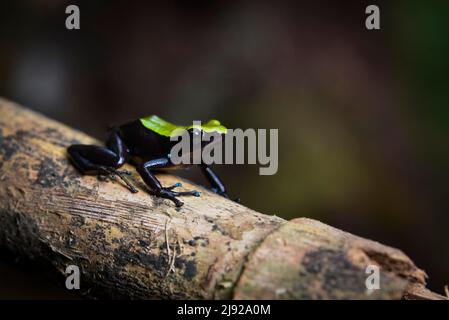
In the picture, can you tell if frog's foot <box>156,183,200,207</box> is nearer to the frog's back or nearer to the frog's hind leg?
the frog's hind leg

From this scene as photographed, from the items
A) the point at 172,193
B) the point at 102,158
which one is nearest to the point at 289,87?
the point at 102,158

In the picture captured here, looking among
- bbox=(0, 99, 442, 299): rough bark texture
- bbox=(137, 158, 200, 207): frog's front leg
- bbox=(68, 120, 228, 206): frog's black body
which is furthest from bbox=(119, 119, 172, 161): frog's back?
bbox=(0, 99, 442, 299): rough bark texture

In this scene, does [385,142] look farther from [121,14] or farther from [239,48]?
[121,14]

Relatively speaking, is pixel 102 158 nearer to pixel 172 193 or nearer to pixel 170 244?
pixel 172 193

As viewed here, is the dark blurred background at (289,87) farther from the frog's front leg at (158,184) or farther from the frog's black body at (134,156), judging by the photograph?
the frog's front leg at (158,184)

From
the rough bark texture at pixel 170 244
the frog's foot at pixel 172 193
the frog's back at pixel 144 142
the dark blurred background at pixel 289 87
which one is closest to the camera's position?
the rough bark texture at pixel 170 244

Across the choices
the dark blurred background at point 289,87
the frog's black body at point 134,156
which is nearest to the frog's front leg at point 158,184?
the frog's black body at point 134,156
